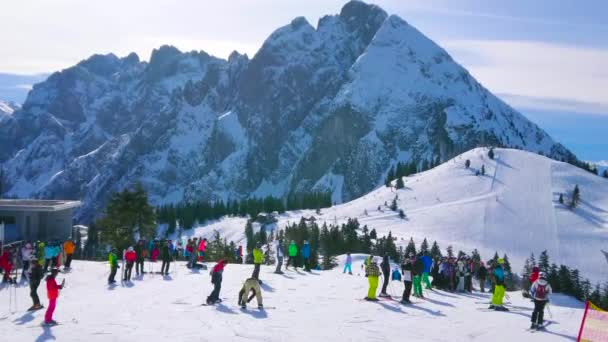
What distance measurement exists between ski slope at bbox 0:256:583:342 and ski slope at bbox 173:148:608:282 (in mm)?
80259

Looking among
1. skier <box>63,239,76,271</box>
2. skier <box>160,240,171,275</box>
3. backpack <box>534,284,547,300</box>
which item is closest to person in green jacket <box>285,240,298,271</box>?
skier <box>160,240,171,275</box>

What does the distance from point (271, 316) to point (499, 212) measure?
115675 millimetres

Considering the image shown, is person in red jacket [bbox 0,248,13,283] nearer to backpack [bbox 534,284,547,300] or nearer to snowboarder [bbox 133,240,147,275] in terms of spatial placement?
snowboarder [bbox 133,240,147,275]

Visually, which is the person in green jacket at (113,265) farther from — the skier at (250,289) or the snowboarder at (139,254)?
the skier at (250,289)

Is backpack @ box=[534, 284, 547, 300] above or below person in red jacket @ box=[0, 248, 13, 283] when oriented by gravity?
above

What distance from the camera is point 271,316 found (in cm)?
2584

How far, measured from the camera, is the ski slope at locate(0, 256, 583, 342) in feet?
73.7

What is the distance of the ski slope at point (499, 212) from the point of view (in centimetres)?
11844

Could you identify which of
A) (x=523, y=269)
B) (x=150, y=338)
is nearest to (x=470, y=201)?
(x=523, y=269)

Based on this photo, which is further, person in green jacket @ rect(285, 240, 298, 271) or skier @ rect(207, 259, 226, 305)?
person in green jacket @ rect(285, 240, 298, 271)

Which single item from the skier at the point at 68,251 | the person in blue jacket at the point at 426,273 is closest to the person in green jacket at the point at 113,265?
the skier at the point at 68,251

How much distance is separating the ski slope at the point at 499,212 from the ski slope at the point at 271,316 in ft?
263

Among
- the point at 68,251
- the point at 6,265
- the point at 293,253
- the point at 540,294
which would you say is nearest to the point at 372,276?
the point at 540,294

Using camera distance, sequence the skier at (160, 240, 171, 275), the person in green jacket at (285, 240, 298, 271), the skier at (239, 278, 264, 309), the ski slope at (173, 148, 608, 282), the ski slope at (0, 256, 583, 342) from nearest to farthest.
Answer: the ski slope at (0, 256, 583, 342) < the skier at (239, 278, 264, 309) < the skier at (160, 240, 171, 275) < the person in green jacket at (285, 240, 298, 271) < the ski slope at (173, 148, 608, 282)
